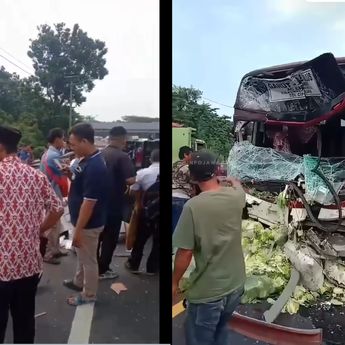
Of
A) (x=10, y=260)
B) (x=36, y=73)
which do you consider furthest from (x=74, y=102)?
(x=10, y=260)

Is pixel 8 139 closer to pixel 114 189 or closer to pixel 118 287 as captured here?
Answer: pixel 114 189

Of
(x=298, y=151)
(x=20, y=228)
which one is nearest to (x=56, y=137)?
(x=20, y=228)

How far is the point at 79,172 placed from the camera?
3156 mm

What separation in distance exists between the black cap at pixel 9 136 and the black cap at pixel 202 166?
3.00 feet

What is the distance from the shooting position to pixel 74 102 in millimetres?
3127

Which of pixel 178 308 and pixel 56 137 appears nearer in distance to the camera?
pixel 56 137

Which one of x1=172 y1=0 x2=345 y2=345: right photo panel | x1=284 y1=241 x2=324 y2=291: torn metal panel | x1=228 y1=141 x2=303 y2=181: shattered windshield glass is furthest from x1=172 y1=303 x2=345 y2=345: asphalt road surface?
x1=228 y1=141 x2=303 y2=181: shattered windshield glass

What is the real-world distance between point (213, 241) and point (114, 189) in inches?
23.3

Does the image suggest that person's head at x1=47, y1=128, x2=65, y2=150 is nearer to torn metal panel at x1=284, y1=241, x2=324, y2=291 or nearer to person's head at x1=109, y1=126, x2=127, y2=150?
person's head at x1=109, y1=126, x2=127, y2=150

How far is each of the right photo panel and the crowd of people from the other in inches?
8.2

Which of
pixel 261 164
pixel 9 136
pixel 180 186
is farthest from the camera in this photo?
pixel 261 164

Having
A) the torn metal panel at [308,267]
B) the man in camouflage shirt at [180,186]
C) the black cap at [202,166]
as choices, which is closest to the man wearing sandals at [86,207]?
the man in camouflage shirt at [180,186]

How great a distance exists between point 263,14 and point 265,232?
3.84 ft

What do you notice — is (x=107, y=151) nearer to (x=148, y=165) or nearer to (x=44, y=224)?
(x=148, y=165)
